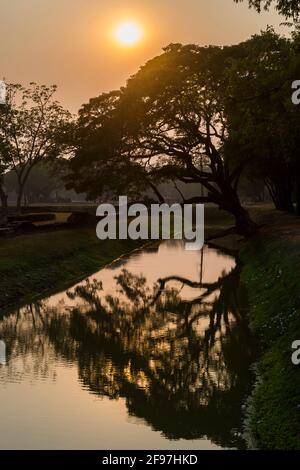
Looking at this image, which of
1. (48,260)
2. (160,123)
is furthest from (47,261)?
(160,123)

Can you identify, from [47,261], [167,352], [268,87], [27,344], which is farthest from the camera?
[47,261]

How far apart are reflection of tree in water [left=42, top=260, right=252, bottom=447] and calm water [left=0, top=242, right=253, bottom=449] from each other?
0.04 meters

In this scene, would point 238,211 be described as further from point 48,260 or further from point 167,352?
point 167,352

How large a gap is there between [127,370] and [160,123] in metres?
37.0

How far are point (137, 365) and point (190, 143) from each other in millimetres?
38142

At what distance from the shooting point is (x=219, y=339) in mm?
24172

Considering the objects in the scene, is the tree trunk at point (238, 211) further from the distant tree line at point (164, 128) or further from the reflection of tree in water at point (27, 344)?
the reflection of tree in water at point (27, 344)

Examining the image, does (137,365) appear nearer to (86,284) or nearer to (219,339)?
(219,339)

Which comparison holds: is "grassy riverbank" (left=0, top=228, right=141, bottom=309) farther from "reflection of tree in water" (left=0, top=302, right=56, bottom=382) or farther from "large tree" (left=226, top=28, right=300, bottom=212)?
"large tree" (left=226, top=28, right=300, bottom=212)

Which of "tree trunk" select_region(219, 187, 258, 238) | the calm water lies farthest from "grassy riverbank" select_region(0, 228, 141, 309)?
"tree trunk" select_region(219, 187, 258, 238)


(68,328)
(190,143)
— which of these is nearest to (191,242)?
(190,143)

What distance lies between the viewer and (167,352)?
2208cm

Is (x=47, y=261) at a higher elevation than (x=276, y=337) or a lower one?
higher

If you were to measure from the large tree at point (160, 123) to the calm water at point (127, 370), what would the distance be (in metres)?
20.2
